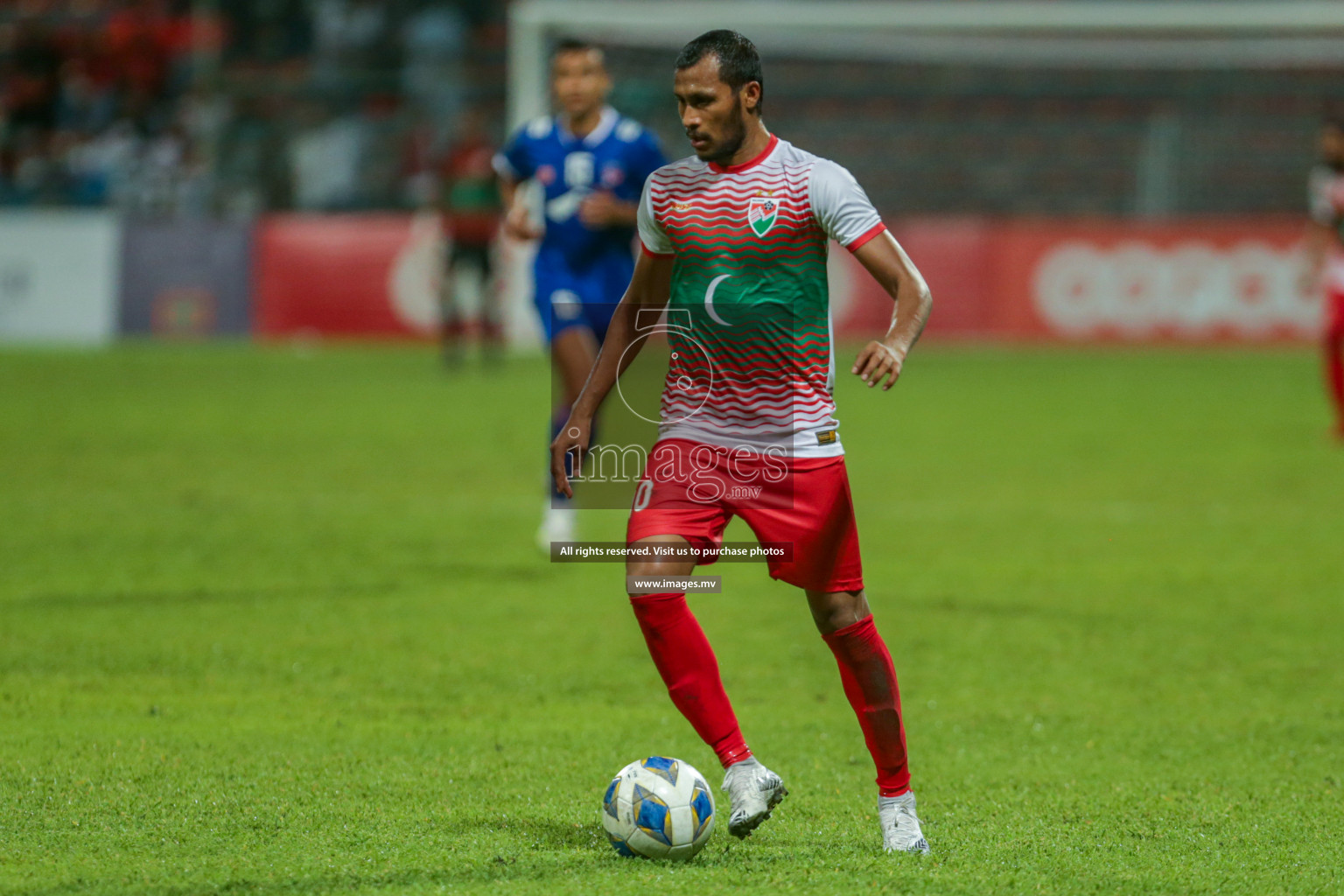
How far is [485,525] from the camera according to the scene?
363 inches

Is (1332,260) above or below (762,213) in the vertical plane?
below

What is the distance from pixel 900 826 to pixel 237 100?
78.3 feet

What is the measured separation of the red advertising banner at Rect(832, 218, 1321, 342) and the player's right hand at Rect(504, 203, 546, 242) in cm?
1450

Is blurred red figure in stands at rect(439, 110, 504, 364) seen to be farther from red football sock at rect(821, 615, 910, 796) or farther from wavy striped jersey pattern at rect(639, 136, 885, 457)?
red football sock at rect(821, 615, 910, 796)

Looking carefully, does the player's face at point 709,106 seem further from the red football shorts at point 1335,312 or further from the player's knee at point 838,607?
the red football shorts at point 1335,312

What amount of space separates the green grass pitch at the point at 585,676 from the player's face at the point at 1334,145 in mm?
2113

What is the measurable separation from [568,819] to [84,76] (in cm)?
2595

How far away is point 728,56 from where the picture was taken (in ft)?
12.6

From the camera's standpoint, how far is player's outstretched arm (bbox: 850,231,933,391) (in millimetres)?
3578

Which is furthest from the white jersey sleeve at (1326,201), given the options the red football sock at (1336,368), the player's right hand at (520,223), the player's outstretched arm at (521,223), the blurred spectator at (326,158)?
the blurred spectator at (326,158)

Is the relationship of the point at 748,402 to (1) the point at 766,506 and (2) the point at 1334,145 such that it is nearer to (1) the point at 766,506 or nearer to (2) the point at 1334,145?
(1) the point at 766,506

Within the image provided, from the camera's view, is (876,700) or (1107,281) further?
(1107,281)

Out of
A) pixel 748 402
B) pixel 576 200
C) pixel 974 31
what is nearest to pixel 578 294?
pixel 576 200

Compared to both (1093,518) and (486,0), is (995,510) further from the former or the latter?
(486,0)
